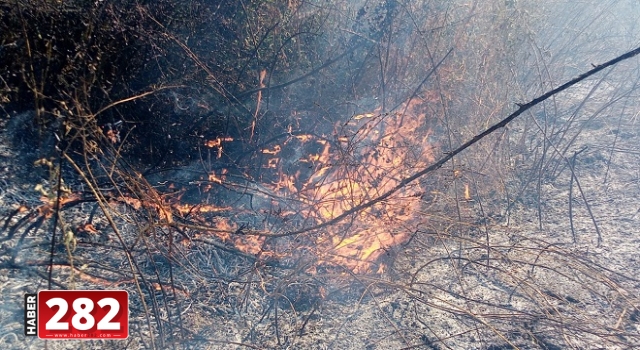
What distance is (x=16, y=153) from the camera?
2.71 m

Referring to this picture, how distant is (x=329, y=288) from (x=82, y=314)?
1388 mm

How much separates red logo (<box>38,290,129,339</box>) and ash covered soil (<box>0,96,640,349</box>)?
56 millimetres

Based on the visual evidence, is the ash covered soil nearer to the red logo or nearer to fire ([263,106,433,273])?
the red logo

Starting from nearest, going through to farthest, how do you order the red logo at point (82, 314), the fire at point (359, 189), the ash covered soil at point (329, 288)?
the red logo at point (82, 314) → the ash covered soil at point (329, 288) → the fire at point (359, 189)

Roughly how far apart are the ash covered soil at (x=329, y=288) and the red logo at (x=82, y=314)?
0.06m

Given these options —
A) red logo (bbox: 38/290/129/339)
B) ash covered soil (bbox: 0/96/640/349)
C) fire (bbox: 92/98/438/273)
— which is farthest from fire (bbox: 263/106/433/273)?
red logo (bbox: 38/290/129/339)

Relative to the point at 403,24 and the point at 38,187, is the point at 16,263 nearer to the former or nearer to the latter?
the point at 38,187

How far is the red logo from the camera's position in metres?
2.15

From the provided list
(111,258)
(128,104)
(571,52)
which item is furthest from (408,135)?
(571,52)

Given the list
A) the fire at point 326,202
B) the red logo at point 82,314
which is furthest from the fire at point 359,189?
the red logo at point 82,314

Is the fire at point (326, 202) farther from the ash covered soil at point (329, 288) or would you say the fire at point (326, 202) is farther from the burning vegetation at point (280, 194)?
the ash covered soil at point (329, 288)

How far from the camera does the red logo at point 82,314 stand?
7.05 feet

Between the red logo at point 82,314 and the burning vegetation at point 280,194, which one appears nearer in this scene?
the red logo at point 82,314

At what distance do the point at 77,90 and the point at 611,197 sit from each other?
14.8ft
